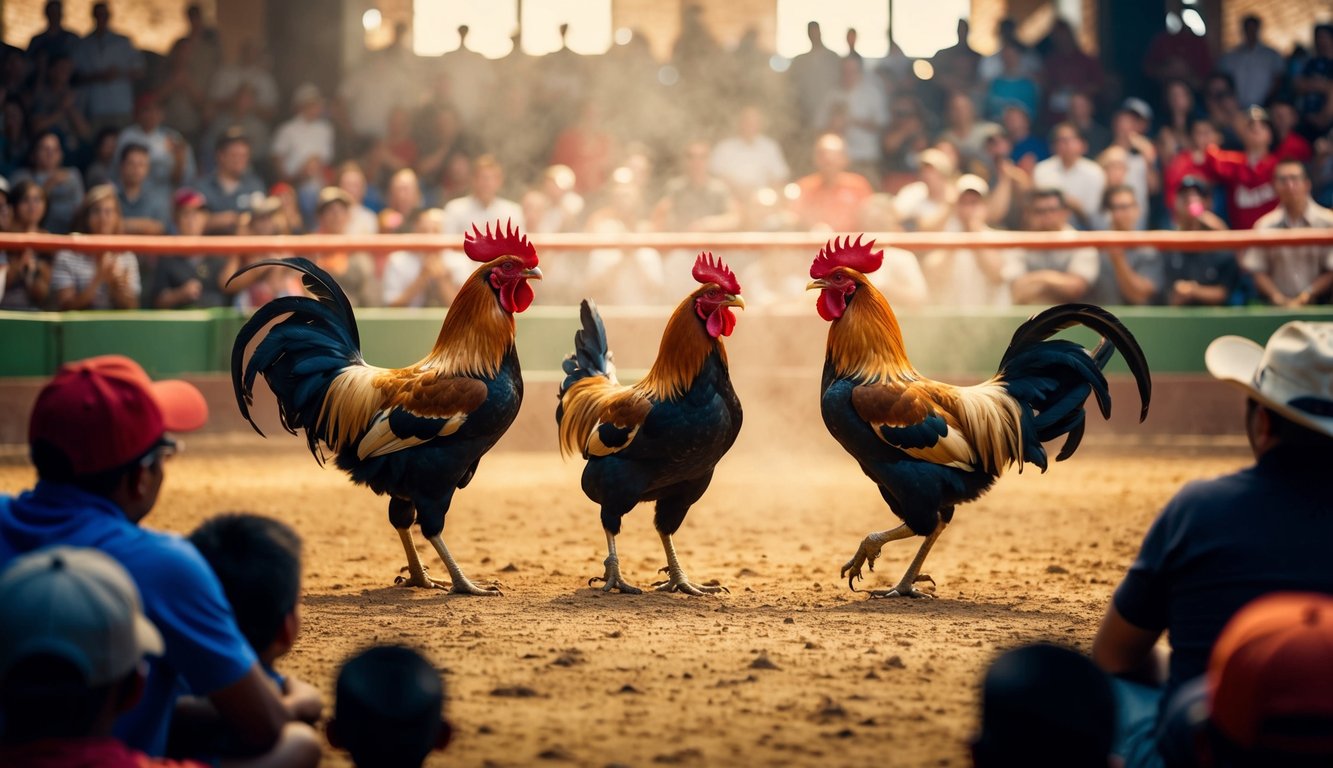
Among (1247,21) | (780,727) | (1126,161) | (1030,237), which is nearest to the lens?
(780,727)

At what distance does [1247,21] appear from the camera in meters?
13.8

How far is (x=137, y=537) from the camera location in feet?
8.48

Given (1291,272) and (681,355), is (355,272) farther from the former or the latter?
(1291,272)

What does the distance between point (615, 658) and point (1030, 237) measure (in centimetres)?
610

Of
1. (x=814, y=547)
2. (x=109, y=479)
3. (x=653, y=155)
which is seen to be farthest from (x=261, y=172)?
(x=109, y=479)

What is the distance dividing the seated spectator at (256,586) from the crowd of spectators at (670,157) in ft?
22.5

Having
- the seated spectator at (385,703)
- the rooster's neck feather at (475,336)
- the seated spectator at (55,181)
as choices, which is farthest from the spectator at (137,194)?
the seated spectator at (385,703)

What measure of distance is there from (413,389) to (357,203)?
6.66m

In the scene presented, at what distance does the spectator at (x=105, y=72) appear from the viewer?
1320 centimetres

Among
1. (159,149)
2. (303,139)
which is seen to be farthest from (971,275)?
(159,149)

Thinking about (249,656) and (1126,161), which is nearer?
(249,656)

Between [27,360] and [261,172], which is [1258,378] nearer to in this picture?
A: [27,360]

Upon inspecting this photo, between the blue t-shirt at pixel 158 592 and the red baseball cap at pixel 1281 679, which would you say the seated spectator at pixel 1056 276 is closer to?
the blue t-shirt at pixel 158 592

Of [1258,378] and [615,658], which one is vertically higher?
[1258,378]
